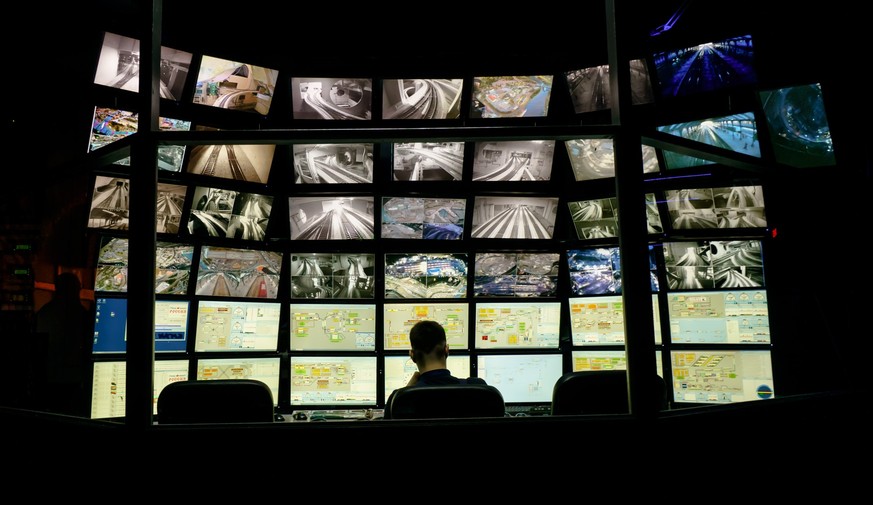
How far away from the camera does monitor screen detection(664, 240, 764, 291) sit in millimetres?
4113

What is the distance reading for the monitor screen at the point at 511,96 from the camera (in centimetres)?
420

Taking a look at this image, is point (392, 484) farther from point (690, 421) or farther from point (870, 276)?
point (870, 276)

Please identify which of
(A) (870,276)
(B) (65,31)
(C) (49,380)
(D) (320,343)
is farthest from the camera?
(B) (65,31)

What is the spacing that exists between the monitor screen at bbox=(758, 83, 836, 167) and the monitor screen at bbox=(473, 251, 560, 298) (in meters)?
1.57

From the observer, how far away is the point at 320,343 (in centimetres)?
430

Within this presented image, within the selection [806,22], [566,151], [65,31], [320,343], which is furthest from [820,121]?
[65,31]

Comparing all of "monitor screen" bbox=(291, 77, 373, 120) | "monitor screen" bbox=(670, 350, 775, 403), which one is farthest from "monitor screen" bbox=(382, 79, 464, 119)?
"monitor screen" bbox=(670, 350, 775, 403)

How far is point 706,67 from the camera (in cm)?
400

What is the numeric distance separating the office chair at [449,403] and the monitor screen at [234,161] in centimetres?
232

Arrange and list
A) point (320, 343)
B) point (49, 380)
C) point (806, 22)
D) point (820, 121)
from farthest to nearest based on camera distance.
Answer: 1. point (49, 380)
2. point (320, 343)
3. point (806, 22)
4. point (820, 121)

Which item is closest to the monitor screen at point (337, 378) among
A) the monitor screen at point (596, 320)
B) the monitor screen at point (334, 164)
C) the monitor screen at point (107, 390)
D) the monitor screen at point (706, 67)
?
the monitor screen at point (107, 390)

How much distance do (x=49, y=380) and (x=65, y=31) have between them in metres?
2.63

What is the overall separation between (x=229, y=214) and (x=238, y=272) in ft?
1.25

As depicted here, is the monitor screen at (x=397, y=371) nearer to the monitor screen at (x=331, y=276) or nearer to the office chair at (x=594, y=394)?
the monitor screen at (x=331, y=276)
